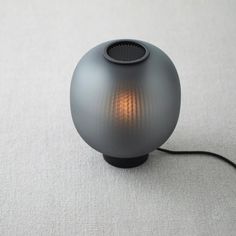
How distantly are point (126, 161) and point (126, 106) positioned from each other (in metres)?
0.30

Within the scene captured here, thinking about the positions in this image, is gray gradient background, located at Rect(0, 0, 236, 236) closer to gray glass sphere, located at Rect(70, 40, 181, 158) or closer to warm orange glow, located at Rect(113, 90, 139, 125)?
gray glass sphere, located at Rect(70, 40, 181, 158)

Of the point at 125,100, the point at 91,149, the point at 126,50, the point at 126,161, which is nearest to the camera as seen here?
the point at 125,100

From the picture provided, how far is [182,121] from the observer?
1643 mm

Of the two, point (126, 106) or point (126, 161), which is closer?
point (126, 106)

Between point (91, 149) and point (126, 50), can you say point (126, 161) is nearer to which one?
point (91, 149)

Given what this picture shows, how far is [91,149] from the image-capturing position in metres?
1.53

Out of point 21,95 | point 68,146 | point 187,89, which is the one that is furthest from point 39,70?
point 187,89

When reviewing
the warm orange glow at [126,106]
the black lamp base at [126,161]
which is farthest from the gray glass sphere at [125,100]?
the black lamp base at [126,161]

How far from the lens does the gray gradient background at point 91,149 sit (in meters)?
1.31

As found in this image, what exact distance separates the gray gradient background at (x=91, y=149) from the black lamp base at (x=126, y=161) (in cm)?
2

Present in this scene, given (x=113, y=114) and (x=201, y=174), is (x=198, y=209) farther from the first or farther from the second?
(x=113, y=114)

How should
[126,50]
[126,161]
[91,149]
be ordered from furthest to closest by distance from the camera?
[91,149]
[126,161]
[126,50]

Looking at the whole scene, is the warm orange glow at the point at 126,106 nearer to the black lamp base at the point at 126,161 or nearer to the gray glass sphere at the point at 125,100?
the gray glass sphere at the point at 125,100

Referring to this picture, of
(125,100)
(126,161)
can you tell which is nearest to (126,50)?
(125,100)
